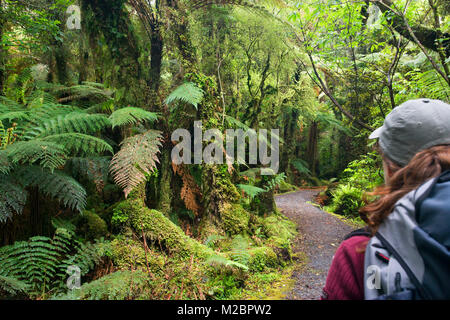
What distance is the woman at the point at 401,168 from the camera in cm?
89

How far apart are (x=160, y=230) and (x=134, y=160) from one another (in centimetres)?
88

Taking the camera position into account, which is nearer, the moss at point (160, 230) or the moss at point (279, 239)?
the moss at point (160, 230)

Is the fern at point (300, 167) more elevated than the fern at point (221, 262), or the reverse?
the fern at point (300, 167)

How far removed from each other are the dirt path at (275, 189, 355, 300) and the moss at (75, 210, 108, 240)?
2.19 metres

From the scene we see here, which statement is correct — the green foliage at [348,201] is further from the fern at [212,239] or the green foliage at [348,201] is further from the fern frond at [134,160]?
the fern frond at [134,160]

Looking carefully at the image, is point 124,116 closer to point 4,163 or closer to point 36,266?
point 4,163

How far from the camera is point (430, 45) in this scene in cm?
410

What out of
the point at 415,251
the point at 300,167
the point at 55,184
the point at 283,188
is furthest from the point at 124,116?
the point at 300,167

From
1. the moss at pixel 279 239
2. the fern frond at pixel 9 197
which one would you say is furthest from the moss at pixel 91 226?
the moss at pixel 279 239

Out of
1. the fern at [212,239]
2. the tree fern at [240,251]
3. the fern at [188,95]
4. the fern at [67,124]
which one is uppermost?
the fern at [188,95]

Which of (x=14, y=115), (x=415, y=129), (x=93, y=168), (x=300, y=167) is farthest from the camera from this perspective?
(x=300, y=167)

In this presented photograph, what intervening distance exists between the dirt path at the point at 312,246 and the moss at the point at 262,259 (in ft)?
1.09

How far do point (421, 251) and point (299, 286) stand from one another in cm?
282

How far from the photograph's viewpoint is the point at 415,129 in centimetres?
95
